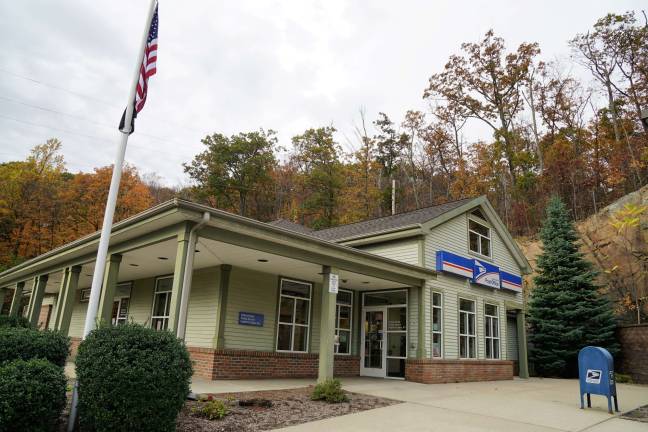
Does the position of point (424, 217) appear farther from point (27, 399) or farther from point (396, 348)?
point (27, 399)

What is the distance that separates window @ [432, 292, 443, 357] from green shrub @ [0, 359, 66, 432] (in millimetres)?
11076

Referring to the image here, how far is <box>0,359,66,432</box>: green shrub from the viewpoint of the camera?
4.96 metres

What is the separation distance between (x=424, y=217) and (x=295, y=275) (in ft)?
17.2

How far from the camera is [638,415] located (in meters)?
8.66

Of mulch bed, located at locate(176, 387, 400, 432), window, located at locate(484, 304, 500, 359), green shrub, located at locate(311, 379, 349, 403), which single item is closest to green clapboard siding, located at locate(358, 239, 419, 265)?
window, located at locate(484, 304, 500, 359)

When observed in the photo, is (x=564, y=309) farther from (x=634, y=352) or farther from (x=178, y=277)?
(x=178, y=277)

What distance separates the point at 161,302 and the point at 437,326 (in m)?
9.04

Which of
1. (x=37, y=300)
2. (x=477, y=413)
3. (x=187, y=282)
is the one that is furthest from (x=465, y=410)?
(x=37, y=300)

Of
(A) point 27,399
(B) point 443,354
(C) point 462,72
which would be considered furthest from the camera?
(C) point 462,72

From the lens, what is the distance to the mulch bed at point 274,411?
6.35 meters

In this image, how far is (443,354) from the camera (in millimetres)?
14391

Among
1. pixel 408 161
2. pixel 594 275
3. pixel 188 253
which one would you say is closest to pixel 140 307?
pixel 188 253

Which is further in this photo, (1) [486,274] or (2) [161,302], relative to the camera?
(1) [486,274]

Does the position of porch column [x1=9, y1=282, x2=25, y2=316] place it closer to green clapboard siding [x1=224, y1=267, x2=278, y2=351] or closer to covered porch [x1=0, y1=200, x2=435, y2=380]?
covered porch [x1=0, y1=200, x2=435, y2=380]
